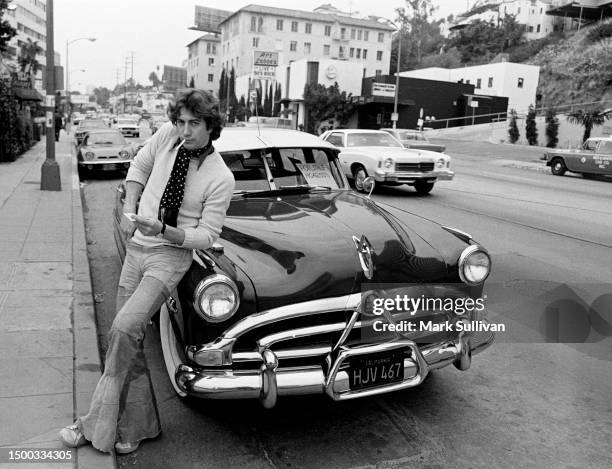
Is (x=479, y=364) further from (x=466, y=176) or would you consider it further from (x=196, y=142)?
(x=466, y=176)

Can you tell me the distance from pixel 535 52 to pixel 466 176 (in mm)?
74545

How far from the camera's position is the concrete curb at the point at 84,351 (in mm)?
3148

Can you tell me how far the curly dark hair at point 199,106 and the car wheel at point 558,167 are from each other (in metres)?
23.9

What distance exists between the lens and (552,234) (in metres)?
9.98

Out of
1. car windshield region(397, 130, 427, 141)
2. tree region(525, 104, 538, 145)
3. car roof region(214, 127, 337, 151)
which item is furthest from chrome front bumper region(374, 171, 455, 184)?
tree region(525, 104, 538, 145)

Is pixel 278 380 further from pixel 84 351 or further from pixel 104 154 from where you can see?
pixel 104 154

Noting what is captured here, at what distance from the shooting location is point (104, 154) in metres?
18.0

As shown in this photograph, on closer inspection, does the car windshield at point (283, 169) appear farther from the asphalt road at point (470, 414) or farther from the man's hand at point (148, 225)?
the man's hand at point (148, 225)

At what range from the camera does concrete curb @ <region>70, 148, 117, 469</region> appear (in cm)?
315

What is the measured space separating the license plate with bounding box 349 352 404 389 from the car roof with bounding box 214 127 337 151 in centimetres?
252

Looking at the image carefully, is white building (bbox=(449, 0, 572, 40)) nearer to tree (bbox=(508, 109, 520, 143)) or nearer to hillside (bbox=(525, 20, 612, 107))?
hillside (bbox=(525, 20, 612, 107))

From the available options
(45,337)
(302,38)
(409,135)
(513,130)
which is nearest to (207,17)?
(302,38)

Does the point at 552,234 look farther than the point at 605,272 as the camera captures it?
Yes

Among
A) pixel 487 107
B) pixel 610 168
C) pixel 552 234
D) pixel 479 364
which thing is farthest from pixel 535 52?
pixel 479 364
